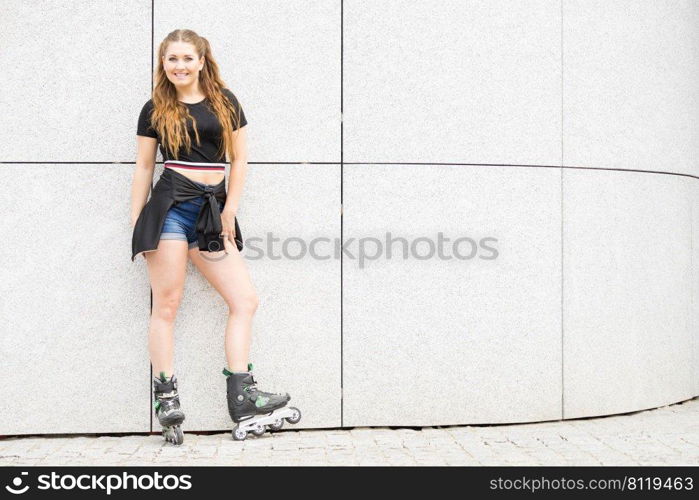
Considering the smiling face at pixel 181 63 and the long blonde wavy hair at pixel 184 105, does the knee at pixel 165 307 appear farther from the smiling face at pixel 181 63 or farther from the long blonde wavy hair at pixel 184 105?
the smiling face at pixel 181 63

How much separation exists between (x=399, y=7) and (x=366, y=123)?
28.5 inches

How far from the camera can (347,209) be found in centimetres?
543

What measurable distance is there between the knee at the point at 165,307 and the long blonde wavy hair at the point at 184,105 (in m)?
0.80

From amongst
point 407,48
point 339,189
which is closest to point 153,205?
point 339,189

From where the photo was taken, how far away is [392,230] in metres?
5.46

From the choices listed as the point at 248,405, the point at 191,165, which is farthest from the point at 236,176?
the point at 248,405

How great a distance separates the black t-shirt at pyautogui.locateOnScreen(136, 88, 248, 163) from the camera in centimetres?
499

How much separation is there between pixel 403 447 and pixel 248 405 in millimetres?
897

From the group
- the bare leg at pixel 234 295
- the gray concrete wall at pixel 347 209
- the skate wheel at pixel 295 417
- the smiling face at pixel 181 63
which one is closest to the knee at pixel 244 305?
the bare leg at pixel 234 295

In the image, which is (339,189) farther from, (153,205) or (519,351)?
(519,351)

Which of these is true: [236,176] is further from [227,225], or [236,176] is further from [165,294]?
[165,294]

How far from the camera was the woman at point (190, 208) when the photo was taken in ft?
16.4
